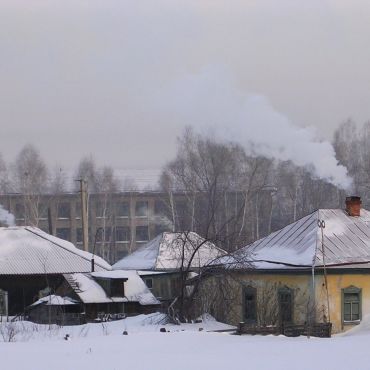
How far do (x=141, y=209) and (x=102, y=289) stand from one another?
38.2 metres

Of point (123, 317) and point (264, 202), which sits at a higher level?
point (264, 202)

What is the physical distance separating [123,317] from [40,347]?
48.9 ft

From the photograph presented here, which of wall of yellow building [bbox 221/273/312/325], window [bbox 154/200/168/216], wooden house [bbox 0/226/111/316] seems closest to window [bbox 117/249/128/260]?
window [bbox 154/200/168/216]

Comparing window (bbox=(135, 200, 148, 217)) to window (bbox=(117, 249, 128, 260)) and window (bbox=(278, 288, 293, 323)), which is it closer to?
window (bbox=(117, 249, 128, 260))

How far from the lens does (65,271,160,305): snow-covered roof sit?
31.3m

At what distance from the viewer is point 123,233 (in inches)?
2734

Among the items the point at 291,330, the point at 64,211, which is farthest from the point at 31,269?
the point at 64,211

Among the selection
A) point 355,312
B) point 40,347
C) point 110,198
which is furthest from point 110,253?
point 40,347

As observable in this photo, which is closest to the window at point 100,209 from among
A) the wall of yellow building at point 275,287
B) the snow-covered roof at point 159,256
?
the snow-covered roof at point 159,256

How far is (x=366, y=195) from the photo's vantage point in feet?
139

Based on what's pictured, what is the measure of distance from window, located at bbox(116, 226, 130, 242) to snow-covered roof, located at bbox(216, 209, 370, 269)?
134 ft

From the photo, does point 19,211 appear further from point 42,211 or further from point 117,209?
point 117,209

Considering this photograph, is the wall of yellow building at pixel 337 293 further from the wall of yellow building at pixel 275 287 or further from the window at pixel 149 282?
the window at pixel 149 282

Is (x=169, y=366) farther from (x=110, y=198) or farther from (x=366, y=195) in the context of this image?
(x=110, y=198)
